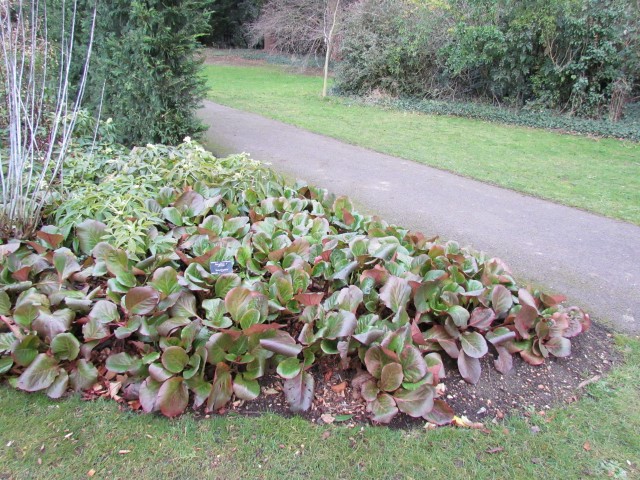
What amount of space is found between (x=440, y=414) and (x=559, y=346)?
1018 millimetres

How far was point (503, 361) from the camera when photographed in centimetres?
295

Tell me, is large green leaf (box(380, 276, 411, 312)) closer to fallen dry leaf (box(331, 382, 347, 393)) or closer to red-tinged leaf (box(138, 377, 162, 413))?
fallen dry leaf (box(331, 382, 347, 393))

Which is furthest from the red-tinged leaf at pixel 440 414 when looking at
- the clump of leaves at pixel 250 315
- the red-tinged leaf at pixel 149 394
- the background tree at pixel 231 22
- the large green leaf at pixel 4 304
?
the background tree at pixel 231 22

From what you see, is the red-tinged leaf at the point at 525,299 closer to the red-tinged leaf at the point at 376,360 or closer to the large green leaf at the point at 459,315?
A: the large green leaf at the point at 459,315

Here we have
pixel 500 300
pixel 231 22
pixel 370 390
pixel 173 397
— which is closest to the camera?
pixel 173 397

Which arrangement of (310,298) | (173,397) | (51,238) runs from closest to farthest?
1. (173,397)
2. (310,298)
3. (51,238)

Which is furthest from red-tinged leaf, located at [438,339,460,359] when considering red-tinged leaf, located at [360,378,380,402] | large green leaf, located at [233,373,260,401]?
large green leaf, located at [233,373,260,401]

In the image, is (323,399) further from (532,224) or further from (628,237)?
(628,237)

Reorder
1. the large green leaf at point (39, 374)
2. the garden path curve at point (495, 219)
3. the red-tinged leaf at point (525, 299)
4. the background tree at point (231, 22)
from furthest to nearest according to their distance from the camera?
the background tree at point (231, 22) → the garden path curve at point (495, 219) → the red-tinged leaf at point (525, 299) → the large green leaf at point (39, 374)

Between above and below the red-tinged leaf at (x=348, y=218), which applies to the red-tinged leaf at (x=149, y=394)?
below

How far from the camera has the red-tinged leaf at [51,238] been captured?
3.47m

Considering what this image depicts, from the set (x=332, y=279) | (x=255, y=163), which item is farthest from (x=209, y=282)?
(x=255, y=163)

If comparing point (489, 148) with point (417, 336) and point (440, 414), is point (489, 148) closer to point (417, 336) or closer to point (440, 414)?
point (417, 336)

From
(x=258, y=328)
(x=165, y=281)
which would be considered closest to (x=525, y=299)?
(x=258, y=328)
